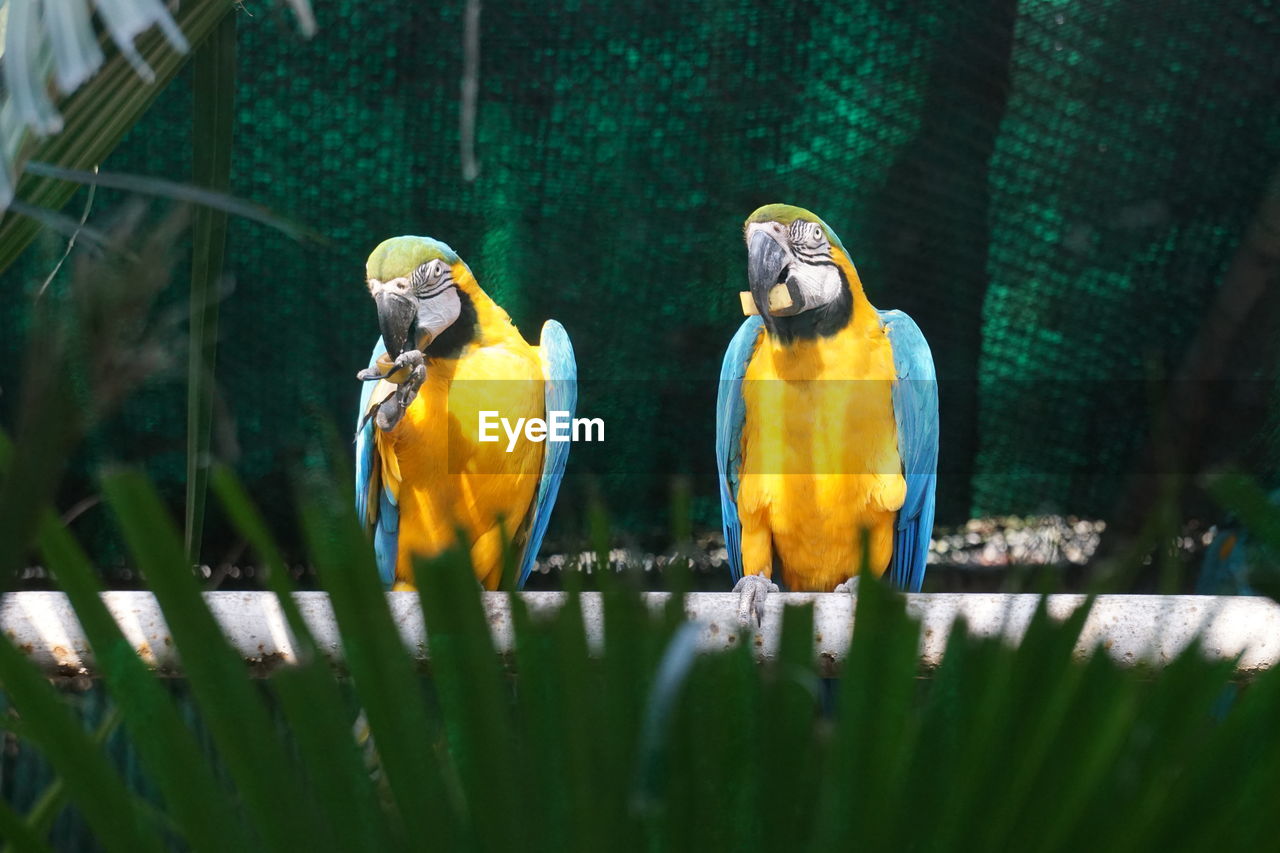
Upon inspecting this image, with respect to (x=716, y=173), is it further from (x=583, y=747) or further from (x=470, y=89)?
(x=583, y=747)

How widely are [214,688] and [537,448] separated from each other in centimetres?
110

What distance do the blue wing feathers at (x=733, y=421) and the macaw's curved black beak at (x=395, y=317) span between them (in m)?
0.33

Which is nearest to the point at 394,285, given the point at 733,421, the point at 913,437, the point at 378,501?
the point at 378,501

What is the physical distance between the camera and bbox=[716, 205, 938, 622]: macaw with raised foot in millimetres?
1152

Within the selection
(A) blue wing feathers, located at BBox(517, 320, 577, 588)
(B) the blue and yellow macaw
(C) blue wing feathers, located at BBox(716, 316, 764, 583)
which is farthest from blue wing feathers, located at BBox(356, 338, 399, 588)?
(C) blue wing feathers, located at BBox(716, 316, 764, 583)

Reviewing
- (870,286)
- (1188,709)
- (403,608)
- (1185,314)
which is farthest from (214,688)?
(1185,314)

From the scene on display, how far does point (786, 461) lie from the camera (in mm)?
1164

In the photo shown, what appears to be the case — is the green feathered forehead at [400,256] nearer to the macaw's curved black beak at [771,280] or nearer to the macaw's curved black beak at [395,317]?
the macaw's curved black beak at [395,317]

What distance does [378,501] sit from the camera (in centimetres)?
129

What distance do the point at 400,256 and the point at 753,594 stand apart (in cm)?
49

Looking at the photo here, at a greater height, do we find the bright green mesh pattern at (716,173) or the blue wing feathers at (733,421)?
the bright green mesh pattern at (716,173)

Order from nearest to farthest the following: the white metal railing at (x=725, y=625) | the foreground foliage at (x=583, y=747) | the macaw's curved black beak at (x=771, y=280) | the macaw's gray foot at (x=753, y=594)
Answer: the foreground foliage at (x=583, y=747) → the white metal railing at (x=725, y=625) → the macaw's gray foot at (x=753, y=594) → the macaw's curved black beak at (x=771, y=280)

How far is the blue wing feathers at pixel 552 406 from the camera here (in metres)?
1.22

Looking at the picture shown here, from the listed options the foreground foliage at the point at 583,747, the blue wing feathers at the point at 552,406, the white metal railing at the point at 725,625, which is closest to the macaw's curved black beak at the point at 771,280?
the blue wing feathers at the point at 552,406
